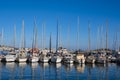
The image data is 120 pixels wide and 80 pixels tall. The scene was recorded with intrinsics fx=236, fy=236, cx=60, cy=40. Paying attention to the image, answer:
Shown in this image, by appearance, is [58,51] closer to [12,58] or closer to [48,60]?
[48,60]

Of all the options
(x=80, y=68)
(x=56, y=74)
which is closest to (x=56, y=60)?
(x=80, y=68)

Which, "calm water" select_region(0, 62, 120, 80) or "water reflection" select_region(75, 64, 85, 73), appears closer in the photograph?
"calm water" select_region(0, 62, 120, 80)

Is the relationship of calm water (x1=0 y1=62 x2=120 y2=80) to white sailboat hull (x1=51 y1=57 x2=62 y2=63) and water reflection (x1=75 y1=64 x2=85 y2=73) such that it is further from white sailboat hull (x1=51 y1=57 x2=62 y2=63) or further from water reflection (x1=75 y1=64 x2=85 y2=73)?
white sailboat hull (x1=51 y1=57 x2=62 y2=63)

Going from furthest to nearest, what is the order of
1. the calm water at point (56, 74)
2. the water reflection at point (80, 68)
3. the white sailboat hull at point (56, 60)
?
the white sailboat hull at point (56, 60) → the water reflection at point (80, 68) → the calm water at point (56, 74)

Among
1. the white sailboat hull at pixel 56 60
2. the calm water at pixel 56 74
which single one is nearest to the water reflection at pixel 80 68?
the calm water at pixel 56 74

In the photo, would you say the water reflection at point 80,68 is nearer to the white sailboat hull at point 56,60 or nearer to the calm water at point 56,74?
the calm water at point 56,74

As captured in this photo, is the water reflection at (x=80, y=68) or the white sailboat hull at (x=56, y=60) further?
the white sailboat hull at (x=56, y=60)

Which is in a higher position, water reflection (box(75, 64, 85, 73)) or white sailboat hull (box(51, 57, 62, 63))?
white sailboat hull (box(51, 57, 62, 63))

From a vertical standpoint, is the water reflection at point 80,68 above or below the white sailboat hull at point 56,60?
below

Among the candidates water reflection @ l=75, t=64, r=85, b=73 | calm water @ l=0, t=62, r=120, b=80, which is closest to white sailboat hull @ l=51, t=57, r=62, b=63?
water reflection @ l=75, t=64, r=85, b=73

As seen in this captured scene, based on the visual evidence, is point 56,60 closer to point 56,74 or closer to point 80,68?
point 80,68

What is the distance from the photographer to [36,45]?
7112 cm

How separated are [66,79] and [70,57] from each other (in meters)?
26.1

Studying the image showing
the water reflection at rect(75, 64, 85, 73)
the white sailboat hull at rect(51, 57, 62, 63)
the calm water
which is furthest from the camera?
the white sailboat hull at rect(51, 57, 62, 63)
